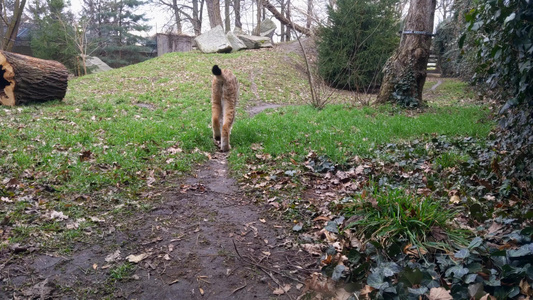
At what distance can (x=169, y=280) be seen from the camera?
3.13 meters

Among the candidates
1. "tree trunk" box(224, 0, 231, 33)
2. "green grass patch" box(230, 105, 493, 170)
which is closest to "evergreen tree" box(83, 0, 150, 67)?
"tree trunk" box(224, 0, 231, 33)

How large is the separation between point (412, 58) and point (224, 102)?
6.88m

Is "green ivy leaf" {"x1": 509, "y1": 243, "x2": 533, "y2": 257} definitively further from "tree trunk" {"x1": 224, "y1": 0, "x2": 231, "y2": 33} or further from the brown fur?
"tree trunk" {"x1": 224, "y1": 0, "x2": 231, "y2": 33}

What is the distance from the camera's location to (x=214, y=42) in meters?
23.6

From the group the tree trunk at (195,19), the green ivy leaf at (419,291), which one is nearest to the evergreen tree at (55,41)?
the tree trunk at (195,19)

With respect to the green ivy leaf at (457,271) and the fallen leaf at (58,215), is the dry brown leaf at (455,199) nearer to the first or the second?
the green ivy leaf at (457,271)

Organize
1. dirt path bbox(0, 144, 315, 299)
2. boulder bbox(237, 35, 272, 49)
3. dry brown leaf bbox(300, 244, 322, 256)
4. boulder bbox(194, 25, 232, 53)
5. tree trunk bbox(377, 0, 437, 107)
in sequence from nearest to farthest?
dirt path bbox(0, 144, 315, 299), dry brown leaf bbox(300, 244, 322, 256), tree trunk bbox(377, 0, 437, 107), boulder bbox(194, 25, 232, 53), boulder bbox(237, 35, 272, 49)

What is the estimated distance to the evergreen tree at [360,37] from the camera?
17.1 meters

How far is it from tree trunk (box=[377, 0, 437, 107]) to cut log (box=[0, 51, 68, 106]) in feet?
35.4

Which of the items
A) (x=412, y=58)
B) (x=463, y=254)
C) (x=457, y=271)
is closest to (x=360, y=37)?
(x=412, y=58)

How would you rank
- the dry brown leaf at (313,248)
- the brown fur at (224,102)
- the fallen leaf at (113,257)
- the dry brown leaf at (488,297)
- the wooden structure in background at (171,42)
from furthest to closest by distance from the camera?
the wooden structure in background at (171,42) < the brown fur at (224,102) < the dry brown leaf at (313,248) < the fallen leaf at (113,257) < the dry brown leaf at (488,297)

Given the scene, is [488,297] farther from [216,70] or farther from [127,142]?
[127,142]

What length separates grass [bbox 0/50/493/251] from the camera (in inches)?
179

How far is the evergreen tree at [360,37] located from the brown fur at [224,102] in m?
10.4
